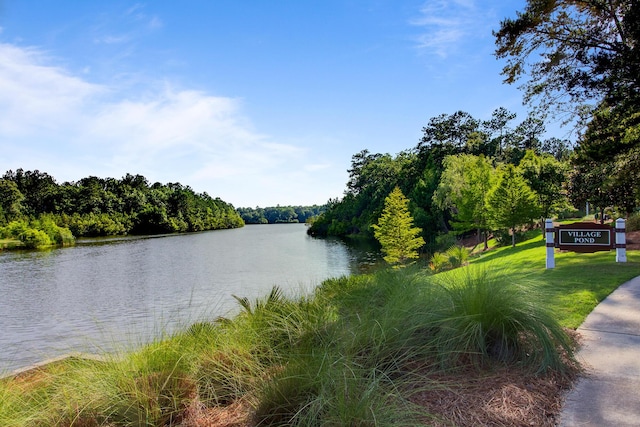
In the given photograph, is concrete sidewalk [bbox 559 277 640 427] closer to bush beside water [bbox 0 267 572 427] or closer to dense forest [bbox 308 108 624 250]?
bush beside water [bbox 0 267 572 427]

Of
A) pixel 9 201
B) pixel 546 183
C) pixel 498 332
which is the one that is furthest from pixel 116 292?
pixel 9 201

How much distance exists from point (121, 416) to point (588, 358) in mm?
4183

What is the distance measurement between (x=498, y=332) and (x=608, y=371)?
3.26ft

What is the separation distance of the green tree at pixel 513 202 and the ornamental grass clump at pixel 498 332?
2215 cm

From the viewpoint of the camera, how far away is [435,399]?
3.19m

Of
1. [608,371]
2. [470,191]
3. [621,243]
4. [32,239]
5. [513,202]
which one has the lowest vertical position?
[32,239]

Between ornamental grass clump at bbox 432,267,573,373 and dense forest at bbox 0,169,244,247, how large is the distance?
6242 centimetres

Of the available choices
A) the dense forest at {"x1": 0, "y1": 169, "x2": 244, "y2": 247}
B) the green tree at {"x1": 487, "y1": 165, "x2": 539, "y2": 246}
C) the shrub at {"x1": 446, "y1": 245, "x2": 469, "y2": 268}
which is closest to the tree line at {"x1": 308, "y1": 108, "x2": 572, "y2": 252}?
the green tree at {"x1": 487, "y1": 165, "x2": 539, "y2": 246}

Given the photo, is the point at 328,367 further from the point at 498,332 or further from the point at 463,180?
the point at 463,180

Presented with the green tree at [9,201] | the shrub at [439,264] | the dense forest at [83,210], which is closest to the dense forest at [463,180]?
the shrub at [439,264]

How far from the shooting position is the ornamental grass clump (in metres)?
3.74

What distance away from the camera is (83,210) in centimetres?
8888

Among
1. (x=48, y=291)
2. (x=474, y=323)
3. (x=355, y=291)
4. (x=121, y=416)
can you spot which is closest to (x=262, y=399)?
(x=121, y=416)

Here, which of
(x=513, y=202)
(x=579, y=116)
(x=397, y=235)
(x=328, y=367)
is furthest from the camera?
(x=397, y=235)
